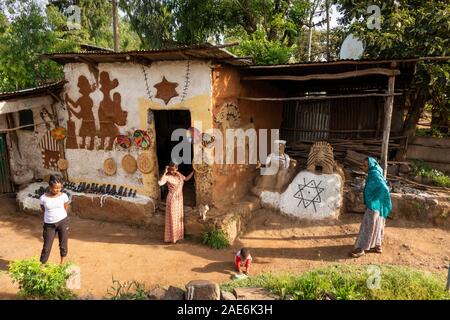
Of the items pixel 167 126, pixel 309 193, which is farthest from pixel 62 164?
pixel 309 193

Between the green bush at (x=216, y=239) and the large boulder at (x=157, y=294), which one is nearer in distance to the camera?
the large boulder at (x=157, y=294)

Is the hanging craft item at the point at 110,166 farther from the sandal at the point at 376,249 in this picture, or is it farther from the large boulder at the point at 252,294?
the sandal at the point at 376,249

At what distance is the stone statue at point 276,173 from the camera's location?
317 inches

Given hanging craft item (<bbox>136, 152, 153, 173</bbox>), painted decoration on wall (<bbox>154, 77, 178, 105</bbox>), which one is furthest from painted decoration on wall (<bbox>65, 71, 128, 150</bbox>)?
painted decoration on wall (<bbox>154, 77, 178, 105</bbox>)

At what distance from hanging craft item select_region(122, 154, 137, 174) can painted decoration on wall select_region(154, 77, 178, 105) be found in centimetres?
148

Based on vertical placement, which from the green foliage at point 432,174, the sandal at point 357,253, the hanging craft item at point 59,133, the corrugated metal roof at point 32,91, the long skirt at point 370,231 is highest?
the corrugated metal roof at point 32,91

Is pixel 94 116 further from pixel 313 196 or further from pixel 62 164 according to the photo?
pixel 313 196

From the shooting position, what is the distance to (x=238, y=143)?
786cm

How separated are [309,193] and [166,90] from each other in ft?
11.9

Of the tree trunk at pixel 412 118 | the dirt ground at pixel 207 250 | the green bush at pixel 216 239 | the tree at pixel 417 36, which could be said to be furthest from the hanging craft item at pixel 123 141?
the tree trunk at pixel 412 118

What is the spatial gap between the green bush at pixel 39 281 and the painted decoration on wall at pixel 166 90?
12.7 ft

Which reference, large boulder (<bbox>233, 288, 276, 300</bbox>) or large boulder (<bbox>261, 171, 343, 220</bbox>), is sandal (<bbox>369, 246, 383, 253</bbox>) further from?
large boulder (<bbox>233, 288, 276, 300</bbox>)

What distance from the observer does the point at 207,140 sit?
6.82 m

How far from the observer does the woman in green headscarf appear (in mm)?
5941
